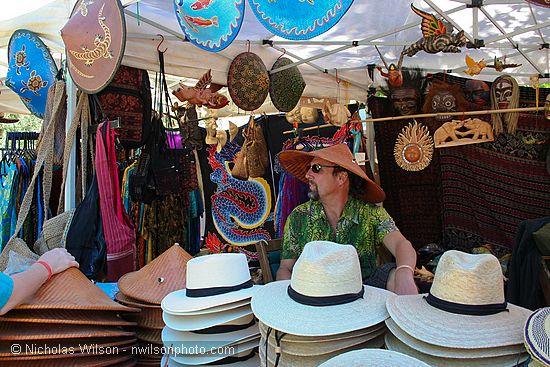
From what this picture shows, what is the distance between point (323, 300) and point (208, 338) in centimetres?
46

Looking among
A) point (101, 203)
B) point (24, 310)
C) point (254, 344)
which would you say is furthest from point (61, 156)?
point (254, 344)

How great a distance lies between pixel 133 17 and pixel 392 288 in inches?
102

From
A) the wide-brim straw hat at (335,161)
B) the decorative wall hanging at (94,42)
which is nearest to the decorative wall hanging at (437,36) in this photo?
the wide-brim straw hat at (335,161)

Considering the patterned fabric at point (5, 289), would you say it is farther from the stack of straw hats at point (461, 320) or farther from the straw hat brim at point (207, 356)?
the stack of straw hats at point (461, 320)

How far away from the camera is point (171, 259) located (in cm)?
212

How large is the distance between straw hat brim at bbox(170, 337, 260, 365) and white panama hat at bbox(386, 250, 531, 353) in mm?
531

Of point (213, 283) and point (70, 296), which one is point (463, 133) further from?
point (70, 296)

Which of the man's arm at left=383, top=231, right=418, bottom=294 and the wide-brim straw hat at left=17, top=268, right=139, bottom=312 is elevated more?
the wide-brim straw hat at left=17, top=268, right=139, bottom=312

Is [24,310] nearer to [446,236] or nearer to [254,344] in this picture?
[254,344]

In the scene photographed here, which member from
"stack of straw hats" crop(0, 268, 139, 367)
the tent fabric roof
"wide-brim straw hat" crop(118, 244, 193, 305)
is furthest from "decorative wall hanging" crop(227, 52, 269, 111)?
"stack of straw hats" crop(0, 268, 139, 367)

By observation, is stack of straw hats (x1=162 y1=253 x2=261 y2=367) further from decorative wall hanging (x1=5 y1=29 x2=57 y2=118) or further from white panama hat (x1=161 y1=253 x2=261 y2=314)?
decorative wall hanging (x1=5 y1=29 x2=57 y2=118)

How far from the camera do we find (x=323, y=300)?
143 centimetres

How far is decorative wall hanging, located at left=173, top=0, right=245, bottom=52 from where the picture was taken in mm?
2658

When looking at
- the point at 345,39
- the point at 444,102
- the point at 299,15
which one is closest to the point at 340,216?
the point at 299,15
